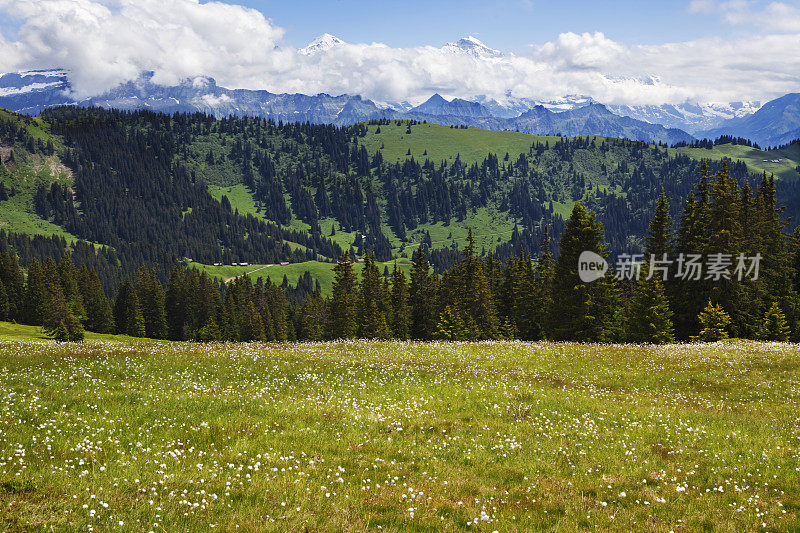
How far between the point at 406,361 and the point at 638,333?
116ft

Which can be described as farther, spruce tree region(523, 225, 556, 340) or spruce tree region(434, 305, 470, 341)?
spruce tree region(523, 225, 556, 340)

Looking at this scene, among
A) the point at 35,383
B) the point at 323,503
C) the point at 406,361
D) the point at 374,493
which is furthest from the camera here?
the point at 406,361

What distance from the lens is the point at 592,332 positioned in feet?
181

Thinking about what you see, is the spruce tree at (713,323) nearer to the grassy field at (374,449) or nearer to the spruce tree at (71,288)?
the grassy field at (374,449)

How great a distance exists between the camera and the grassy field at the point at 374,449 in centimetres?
952

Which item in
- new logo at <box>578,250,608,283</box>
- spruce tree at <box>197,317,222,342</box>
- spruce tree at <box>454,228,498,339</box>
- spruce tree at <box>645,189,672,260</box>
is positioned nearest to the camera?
new logo at <box>578,250,608,283</box>

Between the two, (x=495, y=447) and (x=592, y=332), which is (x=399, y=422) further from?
(x=592, y=332)

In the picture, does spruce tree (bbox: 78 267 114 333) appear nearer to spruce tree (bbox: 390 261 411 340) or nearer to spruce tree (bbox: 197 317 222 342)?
spruce tree (bbox: 197 317 222 342)

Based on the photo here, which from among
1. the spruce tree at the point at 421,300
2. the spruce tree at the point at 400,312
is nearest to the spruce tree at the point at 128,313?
the spruce tree at the point at 400,312

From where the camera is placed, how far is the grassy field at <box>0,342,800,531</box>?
9.52 metres

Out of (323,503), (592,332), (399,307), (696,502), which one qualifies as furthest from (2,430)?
(399,307)

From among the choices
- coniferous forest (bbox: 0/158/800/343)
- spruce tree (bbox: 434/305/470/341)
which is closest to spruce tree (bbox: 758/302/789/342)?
coniferous forest (bbox: 0/158/800/343)

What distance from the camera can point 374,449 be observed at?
13.9 metres

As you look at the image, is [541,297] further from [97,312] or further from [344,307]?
[97,312]
